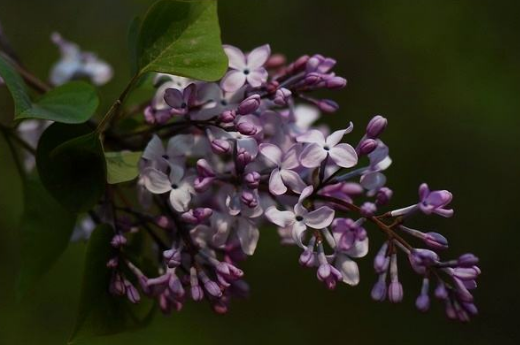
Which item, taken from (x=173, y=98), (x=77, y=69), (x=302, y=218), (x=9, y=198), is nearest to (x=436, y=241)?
(x=302, y=218)

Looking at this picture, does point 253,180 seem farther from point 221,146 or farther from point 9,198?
point 9,198

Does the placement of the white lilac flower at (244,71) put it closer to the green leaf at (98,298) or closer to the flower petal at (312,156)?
the flower petal at (312,156)

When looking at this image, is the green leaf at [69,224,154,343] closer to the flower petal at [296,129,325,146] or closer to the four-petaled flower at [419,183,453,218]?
the flower petal at [296,129,325,146]

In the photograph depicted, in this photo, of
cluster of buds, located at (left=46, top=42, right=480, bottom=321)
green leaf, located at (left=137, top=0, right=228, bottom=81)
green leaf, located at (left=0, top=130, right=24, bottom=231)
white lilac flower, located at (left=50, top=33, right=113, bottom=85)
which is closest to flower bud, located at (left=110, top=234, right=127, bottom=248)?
cluster of buds, located at (left=46, top=42, right=480, bottom=321)

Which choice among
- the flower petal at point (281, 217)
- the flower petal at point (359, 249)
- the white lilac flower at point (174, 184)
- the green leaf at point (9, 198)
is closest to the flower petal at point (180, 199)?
the white lilac flower at point (174, 184)

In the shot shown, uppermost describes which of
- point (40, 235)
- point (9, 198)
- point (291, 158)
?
point (291, 158)

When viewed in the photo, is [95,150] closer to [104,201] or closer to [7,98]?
[104,201]
